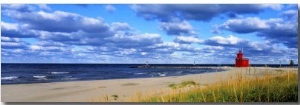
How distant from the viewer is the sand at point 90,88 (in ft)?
22.6

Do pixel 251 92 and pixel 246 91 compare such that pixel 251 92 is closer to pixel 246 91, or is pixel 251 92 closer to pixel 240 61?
pixel 246 91

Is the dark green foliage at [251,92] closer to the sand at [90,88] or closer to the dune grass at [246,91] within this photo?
the dune grass at [246,91]

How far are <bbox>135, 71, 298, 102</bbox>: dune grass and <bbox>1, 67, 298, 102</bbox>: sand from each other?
0.32 feet

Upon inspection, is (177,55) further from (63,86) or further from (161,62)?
(63,86)

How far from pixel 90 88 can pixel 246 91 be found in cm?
185

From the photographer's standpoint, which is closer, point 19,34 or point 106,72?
point 19,34

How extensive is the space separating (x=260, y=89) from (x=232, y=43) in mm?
638

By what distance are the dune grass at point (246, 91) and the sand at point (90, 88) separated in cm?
10

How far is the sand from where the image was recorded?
22.6 feet

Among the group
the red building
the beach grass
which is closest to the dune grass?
the beach grass

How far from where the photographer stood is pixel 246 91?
7062 mm

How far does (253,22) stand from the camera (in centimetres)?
691

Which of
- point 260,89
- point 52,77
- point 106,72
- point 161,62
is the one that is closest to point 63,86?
point 52,77

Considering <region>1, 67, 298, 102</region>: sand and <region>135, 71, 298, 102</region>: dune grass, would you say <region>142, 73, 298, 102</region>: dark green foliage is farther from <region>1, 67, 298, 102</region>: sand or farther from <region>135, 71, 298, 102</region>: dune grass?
<region>1, 67, 298, 102</region>: sand
